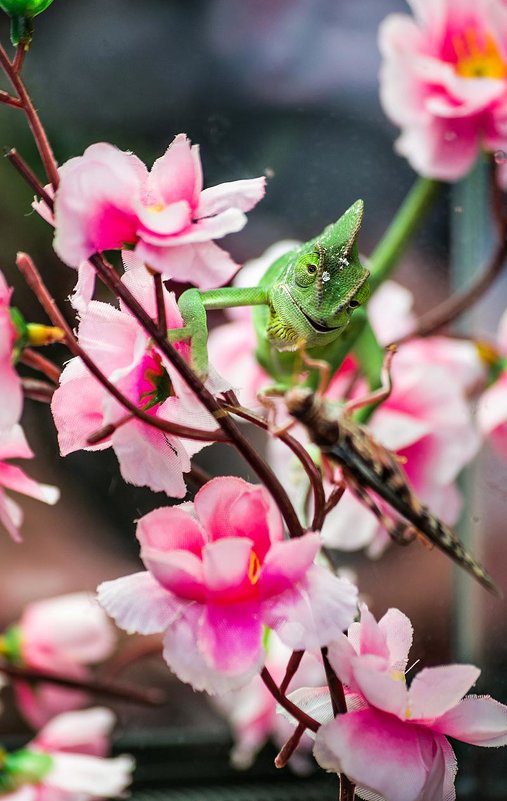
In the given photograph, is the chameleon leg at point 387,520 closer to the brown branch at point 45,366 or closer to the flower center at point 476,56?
the brown branch at point 45,366

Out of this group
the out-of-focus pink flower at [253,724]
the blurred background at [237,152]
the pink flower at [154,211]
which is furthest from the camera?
the out-of-focus pink flower at [253,724]

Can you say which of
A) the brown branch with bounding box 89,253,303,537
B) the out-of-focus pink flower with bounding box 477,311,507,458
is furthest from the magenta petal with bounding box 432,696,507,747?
the out-of-focus pink flower with bounding box 477,311,507,458

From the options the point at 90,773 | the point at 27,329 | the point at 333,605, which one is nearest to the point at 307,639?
the point at 333,605

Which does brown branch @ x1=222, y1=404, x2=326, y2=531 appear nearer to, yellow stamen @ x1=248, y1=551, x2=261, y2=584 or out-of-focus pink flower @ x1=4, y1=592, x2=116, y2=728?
yellow stamen @ x1=248, y1=551, x2=261, y2=584

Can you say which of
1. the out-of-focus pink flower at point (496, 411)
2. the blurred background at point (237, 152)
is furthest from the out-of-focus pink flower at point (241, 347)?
the out-of-focus pink flower at point (496, 411)

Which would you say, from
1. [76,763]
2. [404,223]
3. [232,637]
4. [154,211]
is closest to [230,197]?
[154,211]

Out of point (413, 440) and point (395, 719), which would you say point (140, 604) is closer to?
point (395, 719)
